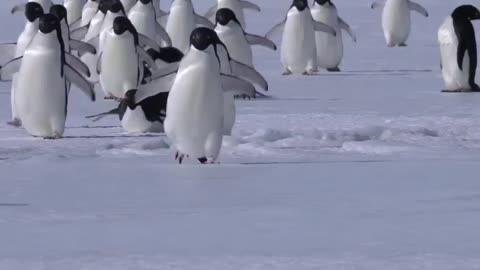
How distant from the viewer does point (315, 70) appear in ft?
46.5

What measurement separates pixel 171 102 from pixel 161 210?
5.50ft

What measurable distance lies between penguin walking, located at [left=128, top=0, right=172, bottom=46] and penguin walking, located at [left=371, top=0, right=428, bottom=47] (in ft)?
20.0

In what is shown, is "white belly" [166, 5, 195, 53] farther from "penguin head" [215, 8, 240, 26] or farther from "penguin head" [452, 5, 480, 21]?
"penguin head" [452, 5, 480, 21]

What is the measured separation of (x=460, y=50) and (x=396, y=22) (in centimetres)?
736

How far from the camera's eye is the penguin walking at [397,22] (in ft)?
62.1

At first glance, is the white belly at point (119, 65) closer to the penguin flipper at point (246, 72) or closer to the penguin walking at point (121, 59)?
the penguin walking at point (121, 59)

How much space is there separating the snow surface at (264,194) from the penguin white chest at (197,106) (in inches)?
5.5

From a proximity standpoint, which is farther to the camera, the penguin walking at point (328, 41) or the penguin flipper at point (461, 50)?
the penguin walking at point (328, 41)

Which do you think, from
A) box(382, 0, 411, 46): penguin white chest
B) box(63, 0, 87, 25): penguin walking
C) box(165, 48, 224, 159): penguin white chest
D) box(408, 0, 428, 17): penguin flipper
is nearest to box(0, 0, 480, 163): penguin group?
box(165, 48, 224, 159): penguin white chest

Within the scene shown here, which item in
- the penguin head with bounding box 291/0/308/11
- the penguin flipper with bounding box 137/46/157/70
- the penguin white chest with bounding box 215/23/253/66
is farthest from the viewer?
the penguin head with bounding box 291/0/308/11

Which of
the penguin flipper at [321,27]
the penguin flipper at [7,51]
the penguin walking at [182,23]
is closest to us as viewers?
the penguin flipper at [7,51]

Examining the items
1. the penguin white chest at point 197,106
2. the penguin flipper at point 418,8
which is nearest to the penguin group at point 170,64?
the penguin white chest at point 197,106

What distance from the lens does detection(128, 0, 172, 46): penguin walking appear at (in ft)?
43.5

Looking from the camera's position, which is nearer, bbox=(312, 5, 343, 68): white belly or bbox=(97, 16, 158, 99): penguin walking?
bbox=(97, 16, 158, 99): penguin walking
